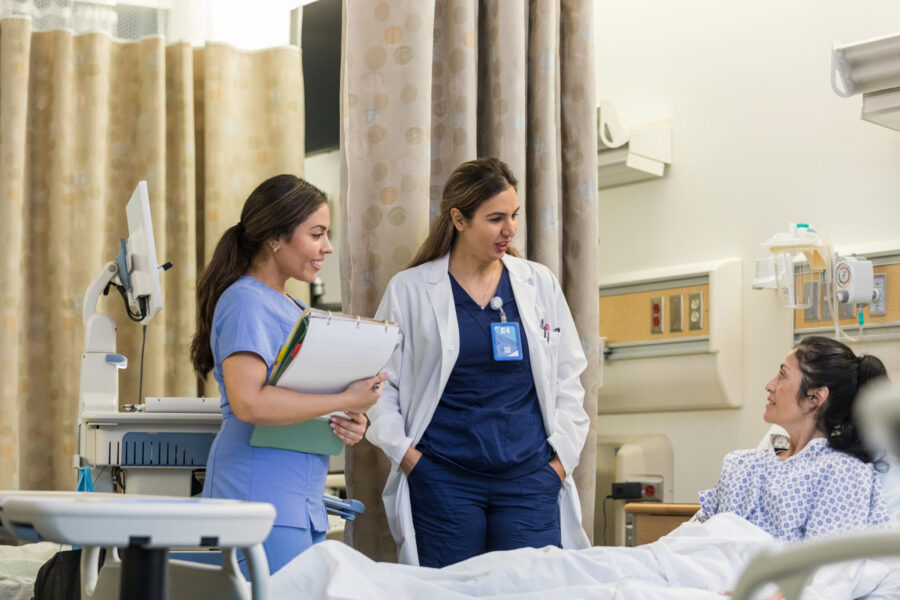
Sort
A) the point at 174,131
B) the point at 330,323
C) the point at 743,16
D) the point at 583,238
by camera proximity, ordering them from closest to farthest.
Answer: the point at 330,323, the point at 583,238, the point at 174,131, the point at 743,16

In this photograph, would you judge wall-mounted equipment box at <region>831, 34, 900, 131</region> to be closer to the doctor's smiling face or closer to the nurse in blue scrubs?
the doctor's smiling face

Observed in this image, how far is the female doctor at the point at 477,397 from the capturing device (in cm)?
263

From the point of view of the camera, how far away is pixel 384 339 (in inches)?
84.2

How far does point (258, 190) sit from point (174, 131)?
5.50 ft

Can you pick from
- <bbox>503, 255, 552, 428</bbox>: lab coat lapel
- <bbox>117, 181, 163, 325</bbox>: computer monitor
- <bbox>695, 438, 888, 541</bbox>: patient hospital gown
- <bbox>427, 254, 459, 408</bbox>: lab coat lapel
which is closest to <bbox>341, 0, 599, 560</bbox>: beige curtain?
<bbox>427, 254, 459, 408</bbox>: lab coat lapel

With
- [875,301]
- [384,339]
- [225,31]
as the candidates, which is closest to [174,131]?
[225,31]

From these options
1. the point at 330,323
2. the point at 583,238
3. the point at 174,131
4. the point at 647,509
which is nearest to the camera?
the point at 330,323

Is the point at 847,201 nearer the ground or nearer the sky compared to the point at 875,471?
nearer the sky

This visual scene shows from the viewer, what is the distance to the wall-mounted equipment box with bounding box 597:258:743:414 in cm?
404

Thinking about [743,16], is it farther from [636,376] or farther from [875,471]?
[875,471]

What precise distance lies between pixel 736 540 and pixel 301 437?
970mm

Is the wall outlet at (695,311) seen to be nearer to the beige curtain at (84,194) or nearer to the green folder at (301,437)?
the beige curtain at (84,194)

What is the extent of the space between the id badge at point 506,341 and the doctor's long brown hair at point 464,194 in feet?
1.02

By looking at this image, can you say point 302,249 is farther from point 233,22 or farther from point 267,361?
point 233,22
